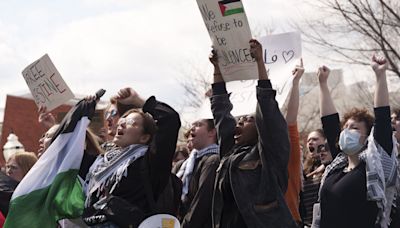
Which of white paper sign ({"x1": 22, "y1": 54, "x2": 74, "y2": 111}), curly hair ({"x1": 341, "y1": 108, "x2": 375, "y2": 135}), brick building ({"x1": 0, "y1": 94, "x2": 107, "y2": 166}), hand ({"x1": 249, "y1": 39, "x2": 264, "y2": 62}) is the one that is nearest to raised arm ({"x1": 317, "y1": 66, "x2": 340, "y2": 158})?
curly hair ({"x1": 341, "y1": 108, "x2": 375, "y2": 135})

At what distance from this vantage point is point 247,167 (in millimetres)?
6543

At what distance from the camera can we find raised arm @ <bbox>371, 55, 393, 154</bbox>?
23.0 ft

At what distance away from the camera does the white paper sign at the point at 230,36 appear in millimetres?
7047

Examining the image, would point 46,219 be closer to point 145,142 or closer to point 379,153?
point 145,142

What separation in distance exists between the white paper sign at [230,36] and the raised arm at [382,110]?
92 centimetres

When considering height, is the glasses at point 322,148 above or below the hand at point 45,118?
below

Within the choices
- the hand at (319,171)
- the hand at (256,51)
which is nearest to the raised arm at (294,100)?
the hand at (256,51)

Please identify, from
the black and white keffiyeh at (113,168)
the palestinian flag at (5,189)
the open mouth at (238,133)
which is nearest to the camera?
the black and white keffiyeh at (113,168)

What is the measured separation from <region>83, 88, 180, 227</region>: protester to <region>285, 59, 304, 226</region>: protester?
919 millimetres

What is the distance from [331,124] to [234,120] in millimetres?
1007

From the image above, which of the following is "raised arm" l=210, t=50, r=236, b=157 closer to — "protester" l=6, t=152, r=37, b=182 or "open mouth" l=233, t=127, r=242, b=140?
"open mouth" l=233, t=127, r=242, b=140

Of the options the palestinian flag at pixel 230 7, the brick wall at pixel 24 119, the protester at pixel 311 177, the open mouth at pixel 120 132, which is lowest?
the brick wall at pixel 24 119

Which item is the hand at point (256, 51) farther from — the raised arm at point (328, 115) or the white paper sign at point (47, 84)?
the white paper sign at point (47, 84)

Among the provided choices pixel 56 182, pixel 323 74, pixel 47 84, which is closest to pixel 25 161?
pixel 47 84
